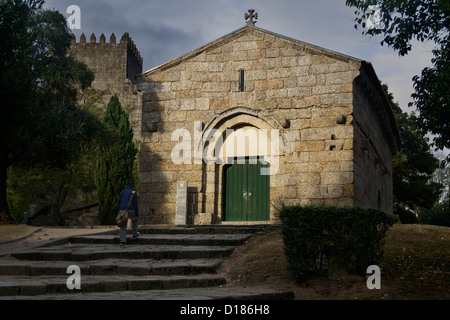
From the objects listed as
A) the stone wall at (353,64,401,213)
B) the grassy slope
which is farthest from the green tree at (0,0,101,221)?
the stone wall at (353,64,401,213)

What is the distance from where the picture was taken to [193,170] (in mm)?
15953

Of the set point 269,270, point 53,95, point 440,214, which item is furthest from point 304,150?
point 53,95

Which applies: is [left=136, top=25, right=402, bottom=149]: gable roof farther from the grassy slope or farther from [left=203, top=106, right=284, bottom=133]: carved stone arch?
the grassy slope

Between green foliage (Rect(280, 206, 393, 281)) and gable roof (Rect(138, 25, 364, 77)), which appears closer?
green foliage (Rect(280, 206, 393, 281))

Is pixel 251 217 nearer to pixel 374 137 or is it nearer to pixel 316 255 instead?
pixel 374 137

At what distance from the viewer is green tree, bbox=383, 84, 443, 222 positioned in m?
31.0

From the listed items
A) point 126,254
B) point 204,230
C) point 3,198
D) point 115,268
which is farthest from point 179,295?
point 3,198

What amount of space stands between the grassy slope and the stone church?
4.07m

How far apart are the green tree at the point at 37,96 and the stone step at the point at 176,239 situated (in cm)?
459

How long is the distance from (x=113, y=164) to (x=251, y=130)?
937 cm

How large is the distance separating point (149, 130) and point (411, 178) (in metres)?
20.5
